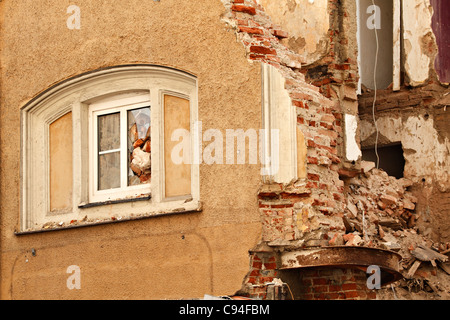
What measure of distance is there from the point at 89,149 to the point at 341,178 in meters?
3.14

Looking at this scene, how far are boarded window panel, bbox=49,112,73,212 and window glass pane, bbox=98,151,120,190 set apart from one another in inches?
16.1

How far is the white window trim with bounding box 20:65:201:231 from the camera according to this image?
407 inches

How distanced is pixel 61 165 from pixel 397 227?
4.27 m

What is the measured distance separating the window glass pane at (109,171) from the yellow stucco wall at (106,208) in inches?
24.8

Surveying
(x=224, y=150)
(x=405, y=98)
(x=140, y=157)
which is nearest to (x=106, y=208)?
(x=140, y=157)

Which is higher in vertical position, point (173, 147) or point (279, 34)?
point (279, 34)

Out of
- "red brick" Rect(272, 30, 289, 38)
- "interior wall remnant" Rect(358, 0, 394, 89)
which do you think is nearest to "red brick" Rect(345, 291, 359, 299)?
"red brick" Rect(272, 30, 289, 38)

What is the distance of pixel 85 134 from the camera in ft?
36.7

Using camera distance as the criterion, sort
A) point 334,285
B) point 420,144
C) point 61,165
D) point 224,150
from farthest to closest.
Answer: point 420,144, point 61,165, point 224,150, point 334,285

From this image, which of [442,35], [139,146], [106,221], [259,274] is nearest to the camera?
[259,274]

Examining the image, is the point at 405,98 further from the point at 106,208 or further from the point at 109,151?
the point at 106,208

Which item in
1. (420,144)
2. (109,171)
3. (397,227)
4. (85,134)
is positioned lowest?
(397,227)

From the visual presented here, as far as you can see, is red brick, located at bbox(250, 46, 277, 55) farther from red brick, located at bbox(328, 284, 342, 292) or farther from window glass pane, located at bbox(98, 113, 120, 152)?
red brick, located at bbox(328, 284, 342, 292)

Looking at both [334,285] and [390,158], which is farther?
[390,158]
